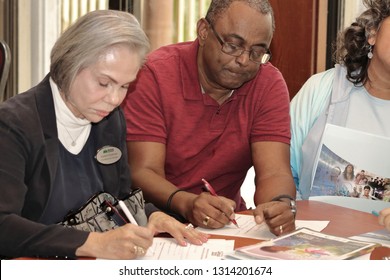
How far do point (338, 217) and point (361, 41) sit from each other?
85 centimetres

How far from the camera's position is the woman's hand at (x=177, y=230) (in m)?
1.84

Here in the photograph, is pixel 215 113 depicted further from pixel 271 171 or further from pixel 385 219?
pixel 385 219

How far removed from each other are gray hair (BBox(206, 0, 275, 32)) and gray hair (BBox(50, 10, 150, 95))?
0.59 metres

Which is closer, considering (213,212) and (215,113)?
(213,212)

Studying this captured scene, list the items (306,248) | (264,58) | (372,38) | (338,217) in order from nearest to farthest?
(306,248) → (338,217) → (264,58) → (372,38)

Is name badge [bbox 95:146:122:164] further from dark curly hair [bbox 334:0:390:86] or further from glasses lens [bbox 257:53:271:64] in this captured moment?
dark curly hair [bbox 334:0:390:86]

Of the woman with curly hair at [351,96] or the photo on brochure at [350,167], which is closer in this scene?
the photo on brochure at [350,167]

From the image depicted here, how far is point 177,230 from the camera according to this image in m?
1.86

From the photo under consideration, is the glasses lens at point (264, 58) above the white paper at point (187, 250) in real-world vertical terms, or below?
above

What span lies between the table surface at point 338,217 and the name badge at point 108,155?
403mm

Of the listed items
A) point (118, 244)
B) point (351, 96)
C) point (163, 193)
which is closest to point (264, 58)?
point (351, 96)

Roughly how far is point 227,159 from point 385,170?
57 cm

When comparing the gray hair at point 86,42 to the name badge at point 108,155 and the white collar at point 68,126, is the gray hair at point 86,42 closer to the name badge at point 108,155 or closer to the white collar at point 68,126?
the white collar at point 68,126

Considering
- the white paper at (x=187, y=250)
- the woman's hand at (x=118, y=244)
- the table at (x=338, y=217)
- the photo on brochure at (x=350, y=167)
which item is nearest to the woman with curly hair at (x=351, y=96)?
the photo on brochure at (x=350, y=167)
